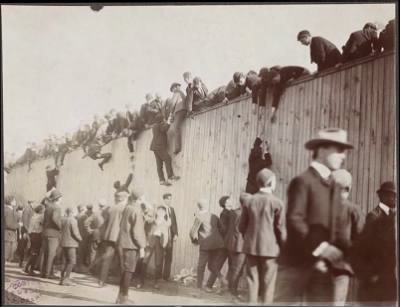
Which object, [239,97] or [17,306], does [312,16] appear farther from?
[17,306]

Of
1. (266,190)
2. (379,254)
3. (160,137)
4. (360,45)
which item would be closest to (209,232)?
(266,190)

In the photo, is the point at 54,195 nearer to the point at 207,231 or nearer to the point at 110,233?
the point at 110,233

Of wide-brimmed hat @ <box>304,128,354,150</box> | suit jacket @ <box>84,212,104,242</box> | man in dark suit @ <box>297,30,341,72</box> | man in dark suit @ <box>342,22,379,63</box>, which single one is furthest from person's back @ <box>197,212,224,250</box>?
man in dark suit @ <box>342,22,379,63</box>

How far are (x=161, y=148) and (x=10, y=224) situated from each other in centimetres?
105

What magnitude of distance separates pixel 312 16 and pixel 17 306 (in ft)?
8.29

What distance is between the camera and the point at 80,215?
146 inches

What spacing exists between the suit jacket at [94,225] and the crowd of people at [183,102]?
0.31 meters

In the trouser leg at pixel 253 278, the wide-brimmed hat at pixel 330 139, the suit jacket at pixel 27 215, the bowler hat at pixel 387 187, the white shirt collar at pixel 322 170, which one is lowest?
the trouser leg at pixel 253 278

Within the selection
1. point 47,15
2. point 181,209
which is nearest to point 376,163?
point 181,209

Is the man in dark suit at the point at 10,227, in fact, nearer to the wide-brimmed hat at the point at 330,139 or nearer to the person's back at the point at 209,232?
the person's back at the point at 209,232

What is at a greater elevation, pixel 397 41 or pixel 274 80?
pixel 397 41

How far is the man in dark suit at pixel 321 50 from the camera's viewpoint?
11.9ft

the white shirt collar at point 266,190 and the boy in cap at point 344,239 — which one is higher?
the white shirt collar at point 266,190

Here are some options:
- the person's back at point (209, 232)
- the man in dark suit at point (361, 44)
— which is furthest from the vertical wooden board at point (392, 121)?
the person's back at point (209, 232)
